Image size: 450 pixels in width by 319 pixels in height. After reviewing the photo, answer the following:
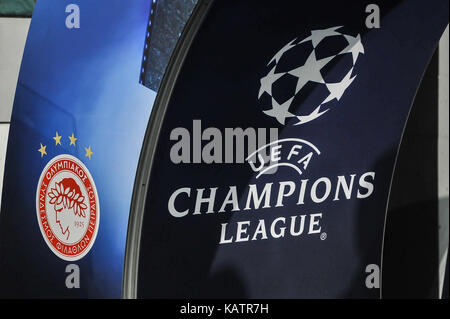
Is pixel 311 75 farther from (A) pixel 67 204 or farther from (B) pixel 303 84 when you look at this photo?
(A) pixel 67 204

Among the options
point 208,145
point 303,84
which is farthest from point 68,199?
point 303,84

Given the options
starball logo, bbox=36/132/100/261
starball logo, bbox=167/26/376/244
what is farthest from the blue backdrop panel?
starball logo, bbox=36/132/100/261

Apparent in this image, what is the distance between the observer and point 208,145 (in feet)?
9.68

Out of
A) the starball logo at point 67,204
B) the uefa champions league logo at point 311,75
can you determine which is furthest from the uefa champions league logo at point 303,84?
the starball logo at point 67,204

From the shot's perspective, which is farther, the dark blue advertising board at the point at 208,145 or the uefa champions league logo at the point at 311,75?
the uefa champions league logo at the point at 311,75

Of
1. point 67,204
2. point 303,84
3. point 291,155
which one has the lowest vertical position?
point 67,204

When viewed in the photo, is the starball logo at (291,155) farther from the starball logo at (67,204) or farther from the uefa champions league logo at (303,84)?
the starball logo at (67,204)

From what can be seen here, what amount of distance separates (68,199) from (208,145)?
0.67 m

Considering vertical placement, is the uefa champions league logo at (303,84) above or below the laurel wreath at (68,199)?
above

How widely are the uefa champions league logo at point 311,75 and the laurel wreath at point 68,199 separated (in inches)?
34.3

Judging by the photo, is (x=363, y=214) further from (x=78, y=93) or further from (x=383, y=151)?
(x=78, y=93)

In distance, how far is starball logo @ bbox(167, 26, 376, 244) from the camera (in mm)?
3033

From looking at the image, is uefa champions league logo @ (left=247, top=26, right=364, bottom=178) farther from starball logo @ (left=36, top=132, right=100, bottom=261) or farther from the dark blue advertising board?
starball logo @ (left=36, top=132, right=100, bottom=261)

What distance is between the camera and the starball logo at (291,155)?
3.03 meters
